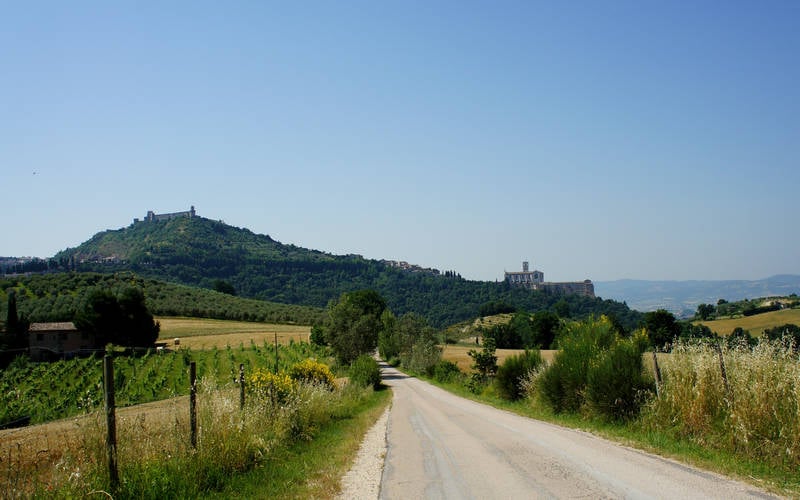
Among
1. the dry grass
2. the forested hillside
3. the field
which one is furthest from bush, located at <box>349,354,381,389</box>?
the field

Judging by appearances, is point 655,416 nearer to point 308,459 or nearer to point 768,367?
point 768,367

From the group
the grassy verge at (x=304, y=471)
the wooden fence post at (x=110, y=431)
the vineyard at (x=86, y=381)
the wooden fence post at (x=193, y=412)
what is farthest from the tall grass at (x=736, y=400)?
the vineyard at (x=86, y=381)

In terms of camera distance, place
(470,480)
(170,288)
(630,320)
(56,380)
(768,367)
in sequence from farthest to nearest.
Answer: (630,320), (170,288), (56,380), (768,367), (470,480)

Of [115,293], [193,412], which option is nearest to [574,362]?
[193,412]

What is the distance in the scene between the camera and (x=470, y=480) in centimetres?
902

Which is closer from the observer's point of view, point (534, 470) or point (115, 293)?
point (534, 470)

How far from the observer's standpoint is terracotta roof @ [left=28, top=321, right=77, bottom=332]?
2687 inches

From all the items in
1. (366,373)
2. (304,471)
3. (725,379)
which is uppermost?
(725,379)

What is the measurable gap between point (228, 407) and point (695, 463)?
27.2 feet

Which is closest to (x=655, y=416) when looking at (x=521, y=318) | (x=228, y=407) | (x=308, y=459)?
(x=308, y=459)

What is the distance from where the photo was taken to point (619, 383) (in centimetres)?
1609

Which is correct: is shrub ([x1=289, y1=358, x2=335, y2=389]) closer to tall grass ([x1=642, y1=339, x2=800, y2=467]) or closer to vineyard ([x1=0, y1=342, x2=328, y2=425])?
vineyard ([x1=0, y1=342, x2=328, y2=425])

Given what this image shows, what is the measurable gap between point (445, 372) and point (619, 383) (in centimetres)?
3865

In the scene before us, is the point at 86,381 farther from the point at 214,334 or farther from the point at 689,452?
the point at 214,334
